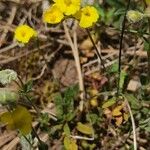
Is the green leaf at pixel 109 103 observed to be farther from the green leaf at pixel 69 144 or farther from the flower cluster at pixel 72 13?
the flower cluster at pixel 72 13

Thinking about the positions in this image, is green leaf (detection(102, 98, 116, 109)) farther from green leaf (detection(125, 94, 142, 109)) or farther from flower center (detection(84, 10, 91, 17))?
flower center (detection(84, 10, 91, 17))

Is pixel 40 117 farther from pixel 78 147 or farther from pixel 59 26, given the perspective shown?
pixel 59 26

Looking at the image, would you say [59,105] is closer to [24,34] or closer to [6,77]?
[24,34]

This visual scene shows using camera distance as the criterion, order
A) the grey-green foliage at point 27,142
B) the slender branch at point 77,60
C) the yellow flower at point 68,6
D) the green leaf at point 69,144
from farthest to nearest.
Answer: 1. the slender branch at point 77,60
2. the green leaf at point 69,144
3. the grey-green foliage at point 27,142
4. the yellow flower at point 68,6

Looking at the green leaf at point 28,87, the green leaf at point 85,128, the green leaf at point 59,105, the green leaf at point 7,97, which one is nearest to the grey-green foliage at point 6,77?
the green leaf at point 7,97

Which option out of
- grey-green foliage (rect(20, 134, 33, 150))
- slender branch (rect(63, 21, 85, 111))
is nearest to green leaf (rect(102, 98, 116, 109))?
slender branch (rect(63, 21, 85, 111))
